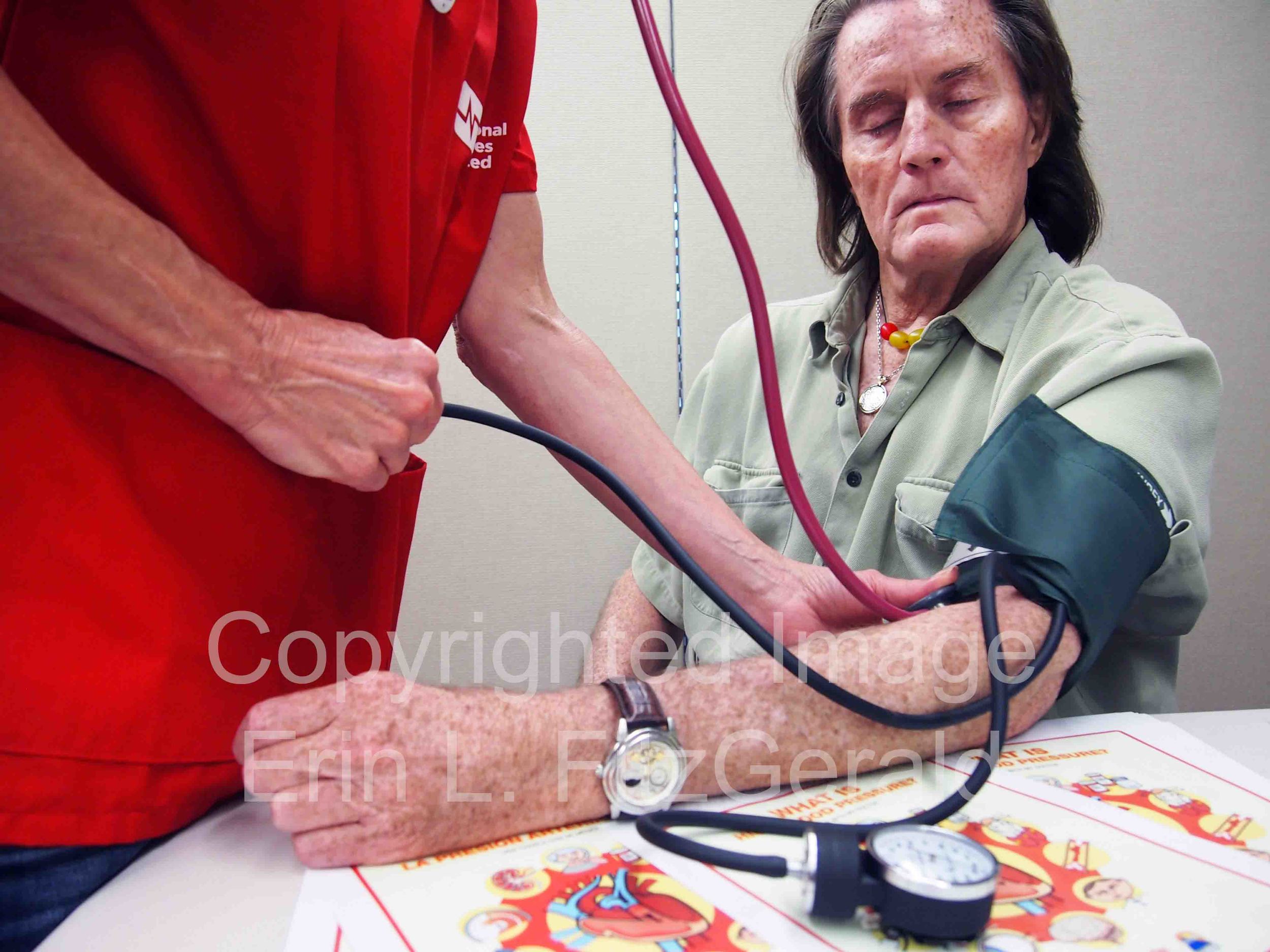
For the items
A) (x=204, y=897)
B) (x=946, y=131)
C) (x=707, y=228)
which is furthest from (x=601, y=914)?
(x=707, y=228)

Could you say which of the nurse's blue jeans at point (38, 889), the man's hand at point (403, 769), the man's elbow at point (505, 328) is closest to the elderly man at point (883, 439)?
the man's hand at point (403, 769)

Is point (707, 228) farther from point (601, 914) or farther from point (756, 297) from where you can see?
point (601, 914)

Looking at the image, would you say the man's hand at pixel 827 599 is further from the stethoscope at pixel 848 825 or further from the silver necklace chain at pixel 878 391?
the silver necklace chain at pixel 878 391

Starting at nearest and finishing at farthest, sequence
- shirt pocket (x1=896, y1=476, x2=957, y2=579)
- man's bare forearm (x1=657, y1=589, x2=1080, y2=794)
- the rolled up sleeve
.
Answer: man's bare forearm (x1=657, y1=589, x2=1080, y2=794) → the rolled up sleeve → shirt pocket (x1=896, y1=476, x2=957, y2=579)

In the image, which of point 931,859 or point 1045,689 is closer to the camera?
point 931,859

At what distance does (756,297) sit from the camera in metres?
0.60

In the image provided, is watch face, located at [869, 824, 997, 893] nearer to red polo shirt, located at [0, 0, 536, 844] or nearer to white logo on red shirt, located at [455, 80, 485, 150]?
red polo shirt, located at [0, 0, 536, 844]

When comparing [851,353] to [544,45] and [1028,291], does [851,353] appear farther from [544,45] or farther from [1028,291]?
[544,45]

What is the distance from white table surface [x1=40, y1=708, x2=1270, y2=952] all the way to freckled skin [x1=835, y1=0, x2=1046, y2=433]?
884mm

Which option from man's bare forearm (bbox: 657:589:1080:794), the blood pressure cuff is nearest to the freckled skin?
the blood pressure cuff

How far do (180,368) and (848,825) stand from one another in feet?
1.60

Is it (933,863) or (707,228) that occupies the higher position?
(707,228)

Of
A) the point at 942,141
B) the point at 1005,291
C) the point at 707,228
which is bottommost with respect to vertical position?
the point at 1005,291

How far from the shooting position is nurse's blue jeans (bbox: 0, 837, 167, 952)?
1.58 ft
